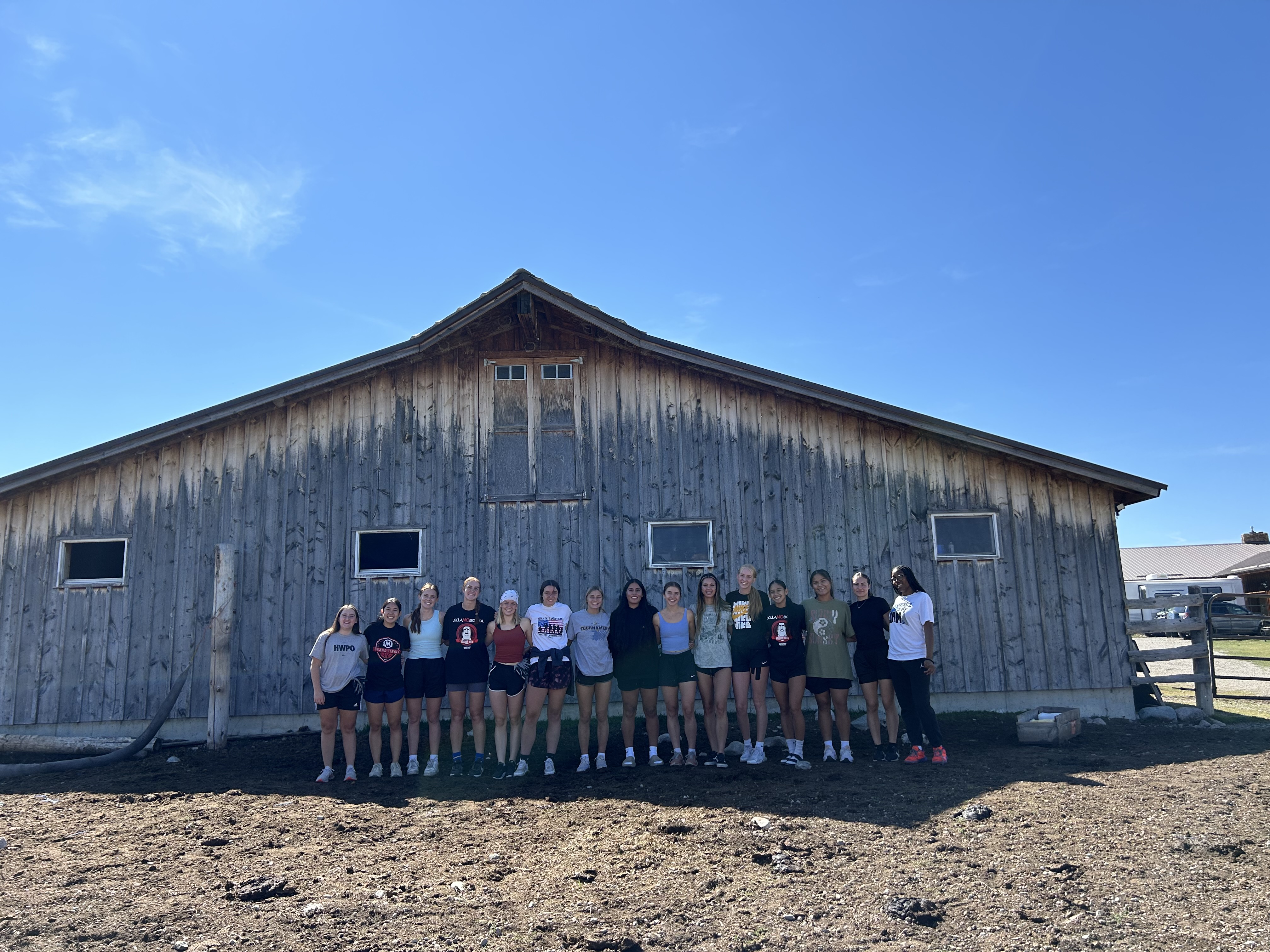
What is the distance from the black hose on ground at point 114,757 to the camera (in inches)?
311

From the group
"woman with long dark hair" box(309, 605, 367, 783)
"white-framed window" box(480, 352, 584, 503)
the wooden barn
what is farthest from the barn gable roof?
"woman with long dark hair" box(309, 605, 367, 783)

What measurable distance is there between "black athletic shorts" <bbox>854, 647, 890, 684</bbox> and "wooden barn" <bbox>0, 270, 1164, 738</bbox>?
1.95m

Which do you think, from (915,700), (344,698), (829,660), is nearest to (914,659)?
(915,700)

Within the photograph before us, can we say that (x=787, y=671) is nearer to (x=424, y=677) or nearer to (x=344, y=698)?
(x=424, y=677)

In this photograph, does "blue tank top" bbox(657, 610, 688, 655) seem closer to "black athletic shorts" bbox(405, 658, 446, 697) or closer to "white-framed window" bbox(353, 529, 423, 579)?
"black athletic shorts" bbox(405, 658, 446, 697)

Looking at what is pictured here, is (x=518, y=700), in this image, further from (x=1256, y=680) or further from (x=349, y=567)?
(x=1256, y=680)

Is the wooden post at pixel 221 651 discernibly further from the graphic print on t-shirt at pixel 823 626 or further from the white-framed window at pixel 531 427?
the graphic print on t-shirt at pixel 823 626

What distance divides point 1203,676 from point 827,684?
5473 millimetres

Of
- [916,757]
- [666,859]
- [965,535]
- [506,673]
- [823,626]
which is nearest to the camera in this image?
[666,859]

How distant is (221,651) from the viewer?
854cm

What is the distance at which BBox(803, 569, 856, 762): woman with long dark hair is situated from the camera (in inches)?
281

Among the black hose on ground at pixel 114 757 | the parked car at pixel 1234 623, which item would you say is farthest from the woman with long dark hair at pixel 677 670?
the parked car at pixel 1234 623

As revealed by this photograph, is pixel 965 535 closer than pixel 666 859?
No

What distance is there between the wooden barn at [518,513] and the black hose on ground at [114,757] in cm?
21
